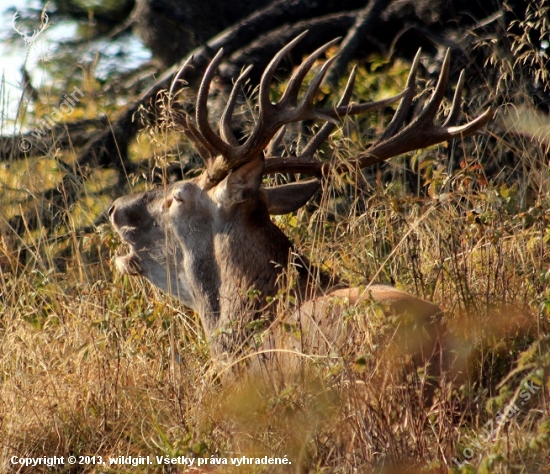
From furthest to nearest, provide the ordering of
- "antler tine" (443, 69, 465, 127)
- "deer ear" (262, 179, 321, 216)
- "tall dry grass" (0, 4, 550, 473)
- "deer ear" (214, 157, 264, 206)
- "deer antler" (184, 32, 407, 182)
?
"deer ear" (262, 179, 321, 216) < "deer ear" (214, 157, 264, 206) < "antler tine" (443, 69, 465, 127) < "deer antler" (184, 32, 407, 182) < "tall dry grass" (0, 4, 550, 473)

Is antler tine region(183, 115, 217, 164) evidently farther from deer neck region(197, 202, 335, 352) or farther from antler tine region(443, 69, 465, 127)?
antler tine region(443, 69, 465, 127)

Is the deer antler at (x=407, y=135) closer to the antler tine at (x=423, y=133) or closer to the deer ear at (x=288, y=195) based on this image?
the antler tine at (x=423, y=133)

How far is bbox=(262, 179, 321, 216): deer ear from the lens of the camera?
543 cm

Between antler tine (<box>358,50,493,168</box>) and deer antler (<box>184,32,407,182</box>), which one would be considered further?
antler tine (<box>358,50,493,168</box>)

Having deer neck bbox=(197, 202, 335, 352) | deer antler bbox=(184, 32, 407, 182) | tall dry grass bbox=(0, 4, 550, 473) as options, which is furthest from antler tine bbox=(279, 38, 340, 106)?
deer neck bbox=(197, 202, 335, 352)

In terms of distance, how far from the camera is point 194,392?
4.14 metres

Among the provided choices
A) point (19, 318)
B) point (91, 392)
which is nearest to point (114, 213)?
point (19, 318)

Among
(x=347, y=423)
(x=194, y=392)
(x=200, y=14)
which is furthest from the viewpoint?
(x=200, y=14)

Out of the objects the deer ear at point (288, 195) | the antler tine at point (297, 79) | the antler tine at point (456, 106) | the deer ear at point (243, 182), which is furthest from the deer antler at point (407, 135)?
the antler tine at point (297, 79)

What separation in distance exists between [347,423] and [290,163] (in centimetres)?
202

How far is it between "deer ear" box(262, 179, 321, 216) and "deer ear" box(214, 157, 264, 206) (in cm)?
46

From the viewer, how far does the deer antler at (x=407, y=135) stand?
4828 millimetres

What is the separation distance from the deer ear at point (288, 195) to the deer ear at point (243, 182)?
463 millimetres

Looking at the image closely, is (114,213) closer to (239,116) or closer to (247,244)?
(247,244)
